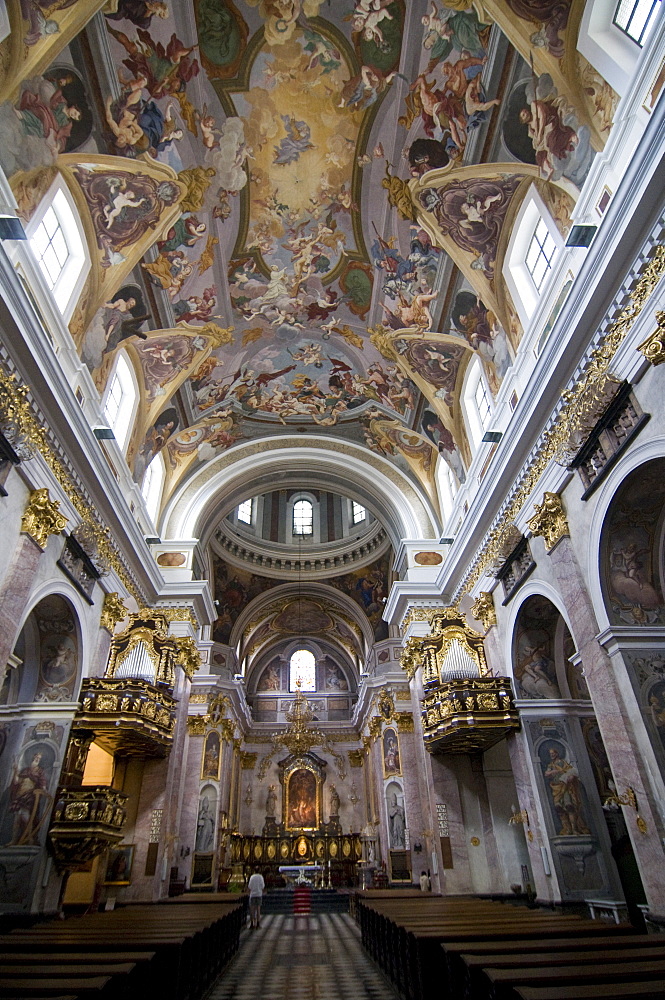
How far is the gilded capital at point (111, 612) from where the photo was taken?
12.4m

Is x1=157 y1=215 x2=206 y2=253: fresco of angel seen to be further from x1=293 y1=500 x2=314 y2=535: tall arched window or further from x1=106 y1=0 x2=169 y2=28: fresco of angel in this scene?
x1=293 y1=500 x2=314 y2=535: tall arched window

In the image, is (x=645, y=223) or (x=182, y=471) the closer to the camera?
(x=645, y=223)

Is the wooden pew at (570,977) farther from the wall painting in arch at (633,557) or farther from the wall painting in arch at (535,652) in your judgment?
the wall painting in arch at (535,652)

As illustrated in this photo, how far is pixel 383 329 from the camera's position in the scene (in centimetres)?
1420

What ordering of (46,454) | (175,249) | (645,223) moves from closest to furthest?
(645,223) < (46,454) < (175,249)

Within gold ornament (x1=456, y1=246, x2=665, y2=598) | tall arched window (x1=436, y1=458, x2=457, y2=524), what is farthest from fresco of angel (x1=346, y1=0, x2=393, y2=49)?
tall arched window (x1=436, y1=458, x2=457, y2=524)

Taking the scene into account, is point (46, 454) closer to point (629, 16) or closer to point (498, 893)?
point (629, 16)

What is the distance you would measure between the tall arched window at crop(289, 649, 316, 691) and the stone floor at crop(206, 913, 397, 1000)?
21.0 meters

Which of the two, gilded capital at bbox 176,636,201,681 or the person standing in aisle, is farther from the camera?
gilded capital at bbox 176,636,201,681

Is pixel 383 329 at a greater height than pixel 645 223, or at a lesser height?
greater

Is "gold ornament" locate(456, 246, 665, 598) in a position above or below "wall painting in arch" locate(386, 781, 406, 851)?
above

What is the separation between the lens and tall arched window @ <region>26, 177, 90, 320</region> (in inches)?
362

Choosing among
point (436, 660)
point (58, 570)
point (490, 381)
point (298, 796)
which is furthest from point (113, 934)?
point (298, 796)

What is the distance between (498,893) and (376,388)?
469 inches
